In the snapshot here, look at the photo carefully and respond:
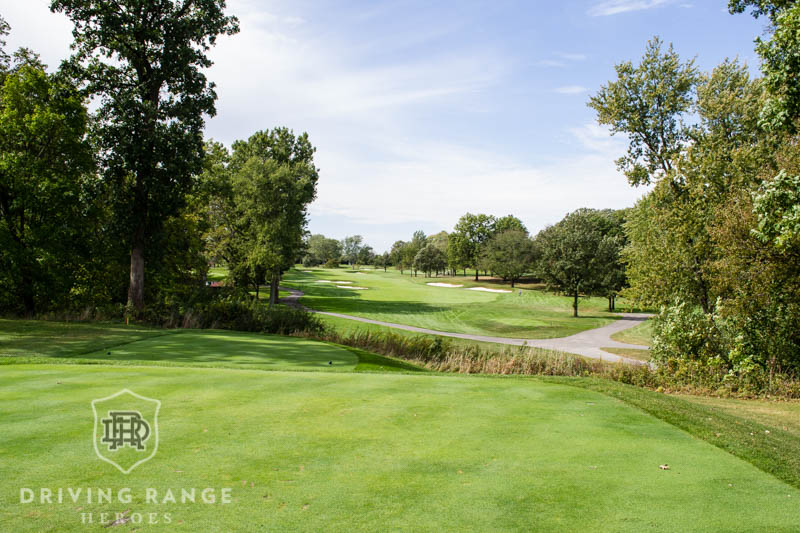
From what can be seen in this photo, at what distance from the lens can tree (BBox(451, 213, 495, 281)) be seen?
93312 mm

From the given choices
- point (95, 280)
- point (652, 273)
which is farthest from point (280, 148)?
point (652, 273)

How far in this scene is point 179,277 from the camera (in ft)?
96.0

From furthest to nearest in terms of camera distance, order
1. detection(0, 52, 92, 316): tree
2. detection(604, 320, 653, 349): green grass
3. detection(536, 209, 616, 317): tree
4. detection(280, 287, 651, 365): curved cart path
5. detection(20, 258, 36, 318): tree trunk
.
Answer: detection(536, 209, 616, 317): tree, detection(604, 320, 653, 349): green grass, detection(280, 287, 651, 365): curved cart path, detection(20, 258, 36, 318): tree trunk, detection(0, 52, 92, 316): tree

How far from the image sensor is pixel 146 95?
22.9 meters

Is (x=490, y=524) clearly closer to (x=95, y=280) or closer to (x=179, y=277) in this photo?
(x=95, y=280)

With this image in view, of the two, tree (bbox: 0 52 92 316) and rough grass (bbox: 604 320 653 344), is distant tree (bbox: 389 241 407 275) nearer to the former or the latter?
rough grass (bbox: 604 320 653 344)

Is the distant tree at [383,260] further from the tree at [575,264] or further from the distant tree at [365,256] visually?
the tree at [575,264]

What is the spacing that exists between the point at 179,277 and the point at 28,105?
12.0 metres

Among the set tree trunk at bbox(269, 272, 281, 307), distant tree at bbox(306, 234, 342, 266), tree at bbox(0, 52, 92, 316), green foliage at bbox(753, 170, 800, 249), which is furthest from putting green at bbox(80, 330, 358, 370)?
distant tree at bbox(306, 234, 342, 266)

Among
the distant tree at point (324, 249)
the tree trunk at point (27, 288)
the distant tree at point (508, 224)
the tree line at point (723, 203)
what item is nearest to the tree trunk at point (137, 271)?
the tree trunk at point (27, 288)

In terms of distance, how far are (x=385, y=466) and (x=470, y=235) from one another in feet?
306

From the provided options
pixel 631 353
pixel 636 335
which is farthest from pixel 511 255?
pixel 631 353

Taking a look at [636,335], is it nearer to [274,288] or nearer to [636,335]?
[636,335]

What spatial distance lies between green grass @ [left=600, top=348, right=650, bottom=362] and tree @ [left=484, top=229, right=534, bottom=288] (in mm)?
45841
